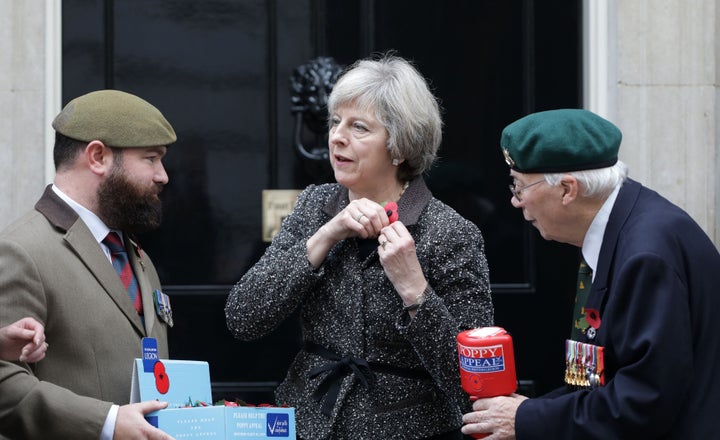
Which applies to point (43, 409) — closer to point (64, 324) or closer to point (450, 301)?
point (64, 324)

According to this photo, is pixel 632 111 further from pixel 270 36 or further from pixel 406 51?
pixel 270 36

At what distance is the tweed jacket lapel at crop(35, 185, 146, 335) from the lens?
3.06 m

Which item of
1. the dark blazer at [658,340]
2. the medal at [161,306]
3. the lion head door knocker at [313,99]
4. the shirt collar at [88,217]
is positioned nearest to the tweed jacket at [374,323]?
the medal at [161,306]

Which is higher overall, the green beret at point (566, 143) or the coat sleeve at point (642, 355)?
the green beret at point (566, 143)

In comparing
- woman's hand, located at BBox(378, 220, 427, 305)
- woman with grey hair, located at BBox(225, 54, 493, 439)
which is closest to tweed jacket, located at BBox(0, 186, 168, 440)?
woman with grey hair, located at BBox(225, 54, 493, 439)

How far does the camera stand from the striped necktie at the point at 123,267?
10.7 ft

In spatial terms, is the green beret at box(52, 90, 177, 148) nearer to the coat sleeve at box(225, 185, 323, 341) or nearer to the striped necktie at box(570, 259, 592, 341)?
the coat sleeve at box(225, 185, 323, 341)

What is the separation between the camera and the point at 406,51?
466cm

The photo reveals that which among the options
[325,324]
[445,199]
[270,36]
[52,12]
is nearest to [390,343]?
[325,324]

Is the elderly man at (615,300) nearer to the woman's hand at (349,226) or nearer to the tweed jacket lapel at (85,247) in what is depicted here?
the woman's hand at (349,226)

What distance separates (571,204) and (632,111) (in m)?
1.77

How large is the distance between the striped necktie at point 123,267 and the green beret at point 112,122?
0.97 ft

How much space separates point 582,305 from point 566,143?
43 cm

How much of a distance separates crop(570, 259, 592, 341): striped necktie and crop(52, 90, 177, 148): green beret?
49.0 inches
